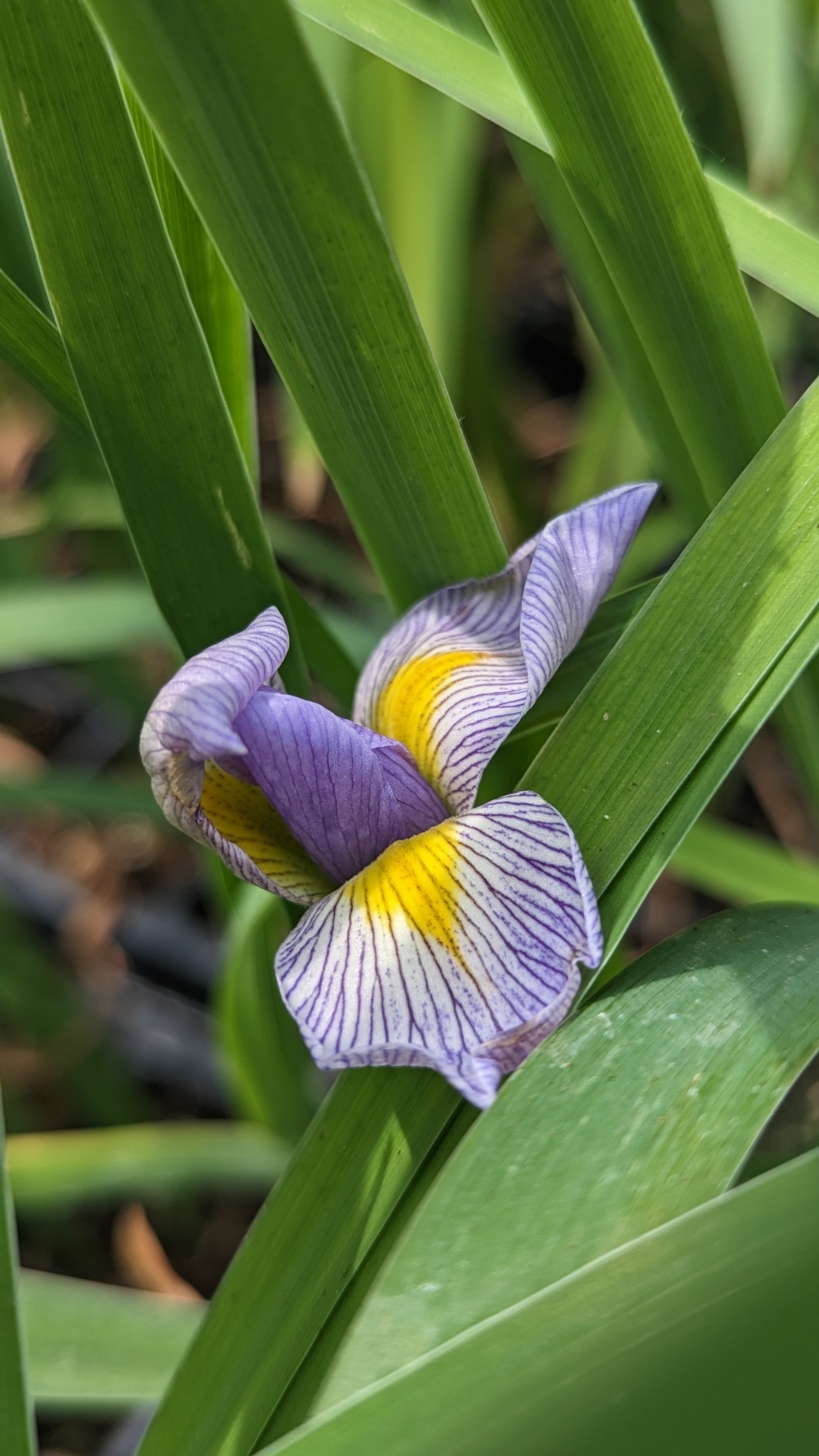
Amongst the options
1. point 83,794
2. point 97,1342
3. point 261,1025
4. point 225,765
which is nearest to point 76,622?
point 83,794

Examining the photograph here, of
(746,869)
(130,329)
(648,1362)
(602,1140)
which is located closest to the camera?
(648,1362)

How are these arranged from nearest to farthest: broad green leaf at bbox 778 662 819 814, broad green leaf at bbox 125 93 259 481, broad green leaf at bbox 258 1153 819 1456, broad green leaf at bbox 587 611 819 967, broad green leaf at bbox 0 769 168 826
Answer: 1. broad green leaf at bbox 258 1153 819 1456
2. broad green leaf at bbox 587 611 819 967
3. broad green leaf at bbox 125 93 259 481
4. broad green leaf at bbox 778 662 819 814
5. broad green leaf at bbox 0 769 168 826

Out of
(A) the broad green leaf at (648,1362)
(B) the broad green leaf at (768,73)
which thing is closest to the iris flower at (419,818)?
(A) the broad green leaf at (648,1362)

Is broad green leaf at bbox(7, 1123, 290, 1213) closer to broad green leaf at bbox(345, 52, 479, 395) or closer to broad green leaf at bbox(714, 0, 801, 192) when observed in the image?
broad green leaf at bbox(345, 52, 479, 395)

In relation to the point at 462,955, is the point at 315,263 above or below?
above

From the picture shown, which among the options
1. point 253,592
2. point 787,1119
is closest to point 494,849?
point 253,592

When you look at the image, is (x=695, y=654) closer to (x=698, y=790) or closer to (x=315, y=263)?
(x=698, y=790)

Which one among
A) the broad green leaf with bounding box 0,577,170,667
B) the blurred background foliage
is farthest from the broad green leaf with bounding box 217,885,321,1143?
the broad green leaf with bounding box 0,577,170,667
